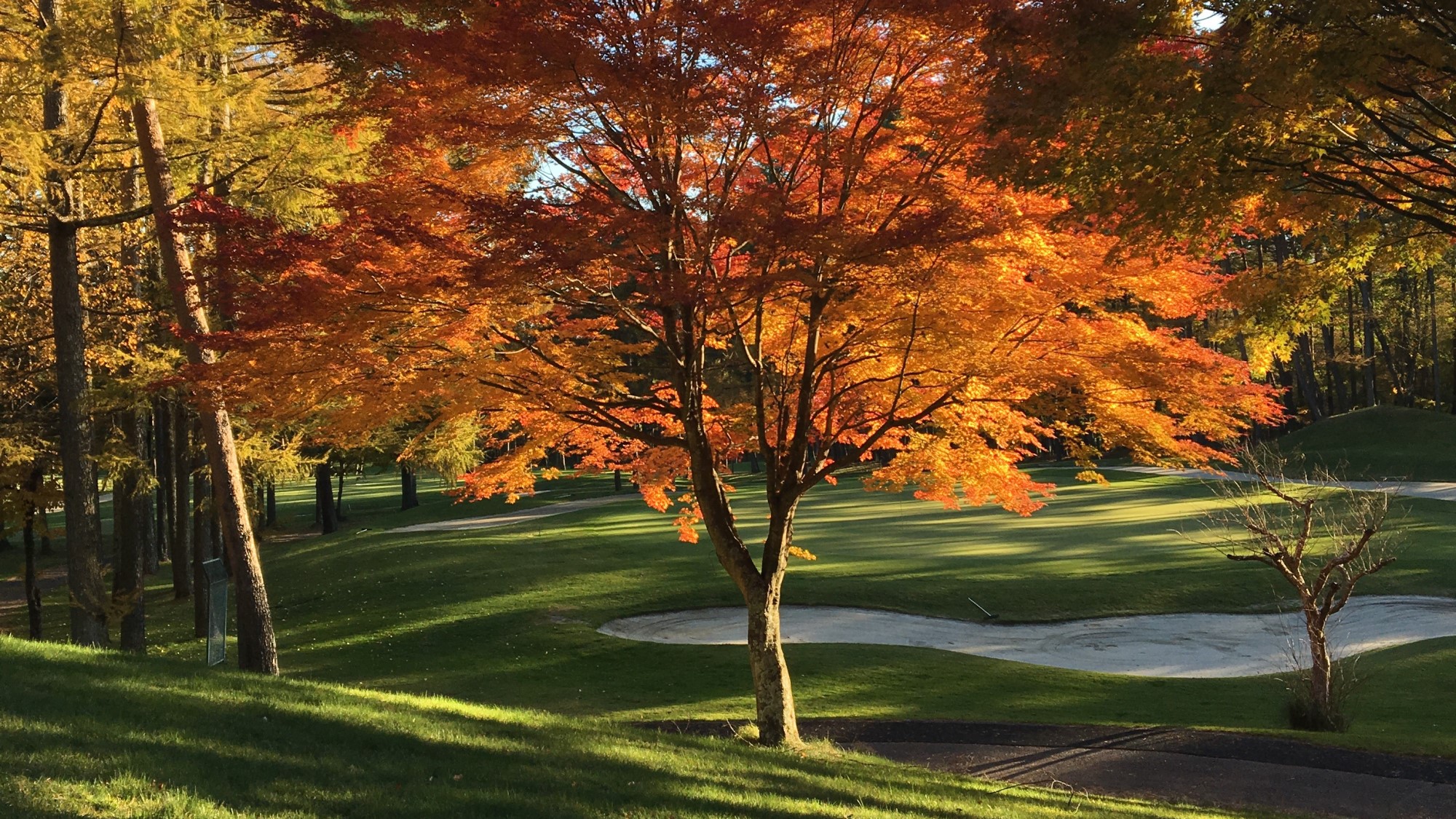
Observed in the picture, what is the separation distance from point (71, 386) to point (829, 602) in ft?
45.2

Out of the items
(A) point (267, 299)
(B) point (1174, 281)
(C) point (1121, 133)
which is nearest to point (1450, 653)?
(B) point (1174, 281)

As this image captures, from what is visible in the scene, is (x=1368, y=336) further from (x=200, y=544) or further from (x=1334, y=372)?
(x=200, y=544)

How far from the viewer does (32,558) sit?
70.2 feet

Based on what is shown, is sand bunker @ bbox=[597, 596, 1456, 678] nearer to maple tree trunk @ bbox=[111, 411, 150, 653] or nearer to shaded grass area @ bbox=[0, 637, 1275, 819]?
A: maple tree trunk @ bbox=[111, 411, 150, 653]

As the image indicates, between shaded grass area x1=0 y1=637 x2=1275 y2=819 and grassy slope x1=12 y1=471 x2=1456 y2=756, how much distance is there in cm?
496

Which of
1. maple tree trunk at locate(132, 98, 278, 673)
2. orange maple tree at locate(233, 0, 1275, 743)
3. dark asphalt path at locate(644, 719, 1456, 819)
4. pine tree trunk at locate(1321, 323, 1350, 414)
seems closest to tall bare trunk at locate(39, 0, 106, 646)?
maple tree trunk at locate(132, 98, 278, 673)

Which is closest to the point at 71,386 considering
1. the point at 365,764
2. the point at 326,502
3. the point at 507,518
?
the point at 365,764

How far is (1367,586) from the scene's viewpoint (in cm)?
1983

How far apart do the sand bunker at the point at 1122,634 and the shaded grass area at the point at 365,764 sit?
26.5 ft

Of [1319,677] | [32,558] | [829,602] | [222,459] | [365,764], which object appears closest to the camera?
[365,764]

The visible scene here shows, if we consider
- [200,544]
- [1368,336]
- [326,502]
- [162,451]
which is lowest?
[326,502]

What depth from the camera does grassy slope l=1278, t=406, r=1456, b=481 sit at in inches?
1460

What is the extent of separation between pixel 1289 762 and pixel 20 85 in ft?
51.2

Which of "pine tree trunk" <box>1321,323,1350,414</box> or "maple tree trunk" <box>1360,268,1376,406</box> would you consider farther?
"pine tree trunk" <box>1321,323,1350,414</box>
